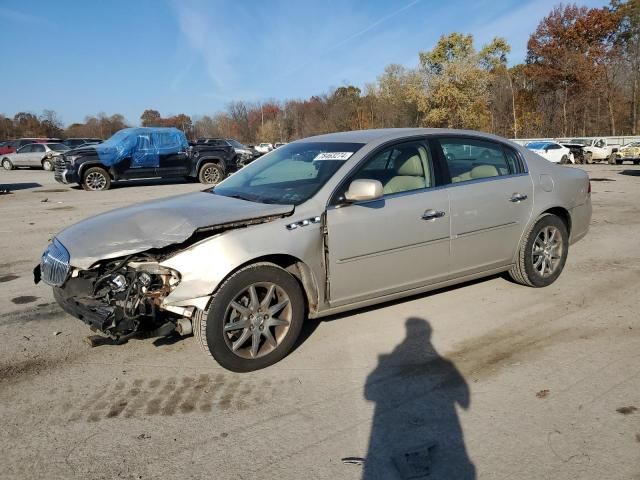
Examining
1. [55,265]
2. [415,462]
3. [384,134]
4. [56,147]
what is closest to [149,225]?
[55,265]

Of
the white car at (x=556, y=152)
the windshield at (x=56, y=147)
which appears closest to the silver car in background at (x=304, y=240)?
the white car at (x=556, y=152)

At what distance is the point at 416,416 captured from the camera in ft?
9.67

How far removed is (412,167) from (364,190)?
0.89 metres

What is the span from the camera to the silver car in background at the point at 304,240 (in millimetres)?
3346

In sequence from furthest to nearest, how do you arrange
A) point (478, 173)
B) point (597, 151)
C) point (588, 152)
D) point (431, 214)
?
point (588, 152)
point (597, 151)
point (478, 173)
point (431, 214)

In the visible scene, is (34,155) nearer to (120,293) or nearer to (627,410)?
(120,293)

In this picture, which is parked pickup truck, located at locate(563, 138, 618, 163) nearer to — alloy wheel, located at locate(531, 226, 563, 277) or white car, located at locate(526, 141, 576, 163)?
white car, located at locate(526, 141, 576, 163)

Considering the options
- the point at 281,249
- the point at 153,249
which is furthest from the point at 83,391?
the point at 281,249

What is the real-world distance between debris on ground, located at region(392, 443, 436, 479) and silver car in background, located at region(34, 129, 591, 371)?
4.25ft

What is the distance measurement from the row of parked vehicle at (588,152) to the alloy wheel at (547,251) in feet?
82.8

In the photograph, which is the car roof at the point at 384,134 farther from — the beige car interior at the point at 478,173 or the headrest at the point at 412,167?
the beige car interior at the point at 478,173

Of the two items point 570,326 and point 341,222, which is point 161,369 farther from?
point 570,326

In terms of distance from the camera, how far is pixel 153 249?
342 centimetres

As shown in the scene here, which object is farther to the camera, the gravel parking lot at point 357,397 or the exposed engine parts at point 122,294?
the exposed engine parts at point 122,294
